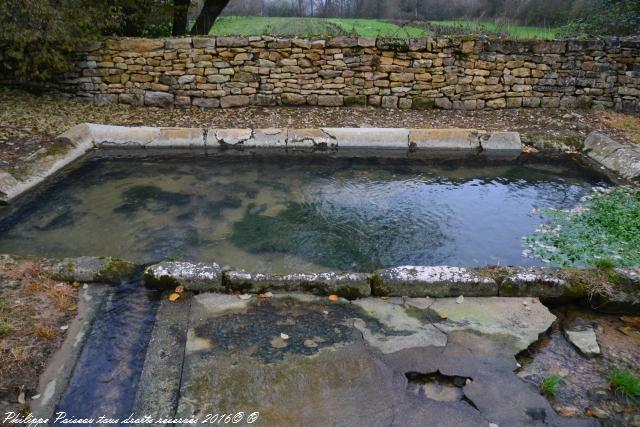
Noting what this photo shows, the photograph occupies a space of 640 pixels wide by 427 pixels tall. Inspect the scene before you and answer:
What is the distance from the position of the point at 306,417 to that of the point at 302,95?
703cm

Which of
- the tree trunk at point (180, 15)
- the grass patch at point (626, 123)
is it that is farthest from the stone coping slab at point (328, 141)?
the tree trunk at point (180, 15)

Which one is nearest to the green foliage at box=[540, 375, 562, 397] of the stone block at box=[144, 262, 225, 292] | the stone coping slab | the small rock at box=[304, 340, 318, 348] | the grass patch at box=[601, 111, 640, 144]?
the small rock at box=[304, 340, 318, 348]

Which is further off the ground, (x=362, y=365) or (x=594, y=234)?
(x=594, y=234)

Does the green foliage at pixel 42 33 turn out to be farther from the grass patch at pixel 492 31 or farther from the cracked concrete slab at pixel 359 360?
the grass patch at pixel 492 31

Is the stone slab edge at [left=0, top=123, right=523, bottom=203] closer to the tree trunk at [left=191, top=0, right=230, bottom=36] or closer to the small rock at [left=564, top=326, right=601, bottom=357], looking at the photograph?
the tree trunk at [left=191, top=0, right=230, bottom=36]

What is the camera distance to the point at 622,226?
199 inches

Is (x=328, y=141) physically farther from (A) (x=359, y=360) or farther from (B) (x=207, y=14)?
(B) (x=207, y=14)

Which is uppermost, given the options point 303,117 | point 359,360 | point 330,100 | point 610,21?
point 610,21

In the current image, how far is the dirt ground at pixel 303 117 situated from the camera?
776 cm

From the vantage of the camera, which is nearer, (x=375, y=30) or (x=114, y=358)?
(x=114, y=358)

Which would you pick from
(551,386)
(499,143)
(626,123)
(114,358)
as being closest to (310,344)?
(114,358)

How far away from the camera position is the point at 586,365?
303 cm

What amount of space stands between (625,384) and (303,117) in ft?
21.4

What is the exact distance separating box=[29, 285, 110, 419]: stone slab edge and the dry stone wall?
5.71 m
